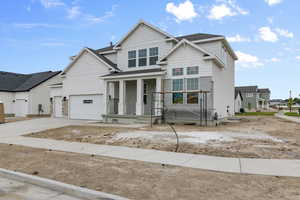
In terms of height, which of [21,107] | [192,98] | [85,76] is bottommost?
[21,107]

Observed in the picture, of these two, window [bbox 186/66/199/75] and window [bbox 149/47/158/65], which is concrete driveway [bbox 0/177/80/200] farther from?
window [bbox 149/47/158/65]

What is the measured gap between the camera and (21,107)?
27.8m

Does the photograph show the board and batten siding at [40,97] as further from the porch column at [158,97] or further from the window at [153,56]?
the porch column at [158,97]

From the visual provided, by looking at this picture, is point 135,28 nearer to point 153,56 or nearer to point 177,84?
point 153,56

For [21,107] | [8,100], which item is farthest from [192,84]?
[8,100]

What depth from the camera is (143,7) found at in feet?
58.1

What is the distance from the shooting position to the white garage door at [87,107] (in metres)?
20.7

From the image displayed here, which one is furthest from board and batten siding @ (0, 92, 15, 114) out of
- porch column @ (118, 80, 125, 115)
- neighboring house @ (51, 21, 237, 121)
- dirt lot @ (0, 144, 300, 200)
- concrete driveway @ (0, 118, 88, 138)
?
dirt lot @ (0, 144, 300, 200)

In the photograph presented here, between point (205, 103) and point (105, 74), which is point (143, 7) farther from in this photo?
point (205, 103)

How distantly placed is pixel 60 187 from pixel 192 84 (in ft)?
42.6

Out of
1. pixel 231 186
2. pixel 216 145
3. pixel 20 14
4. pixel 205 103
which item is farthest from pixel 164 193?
pixel 20 14

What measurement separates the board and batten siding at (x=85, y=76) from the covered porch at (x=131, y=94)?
1.38 meters

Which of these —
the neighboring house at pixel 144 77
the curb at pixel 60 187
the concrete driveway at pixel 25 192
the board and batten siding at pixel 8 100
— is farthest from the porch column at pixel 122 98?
the board and batten siding at pixel 8 100

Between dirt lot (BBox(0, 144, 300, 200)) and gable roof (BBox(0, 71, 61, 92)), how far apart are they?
79.6ft
